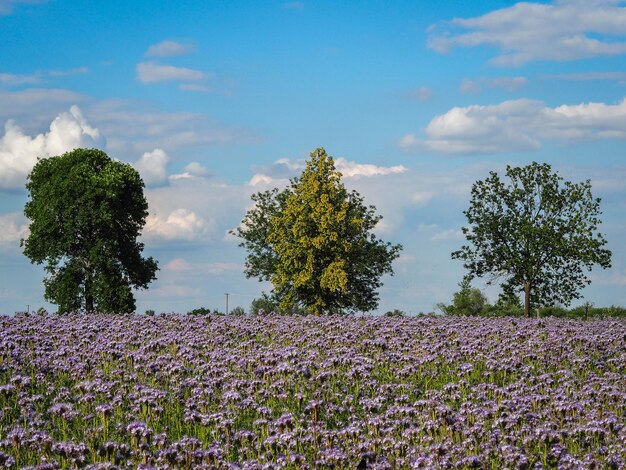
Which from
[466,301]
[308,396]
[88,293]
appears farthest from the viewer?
[466,301]

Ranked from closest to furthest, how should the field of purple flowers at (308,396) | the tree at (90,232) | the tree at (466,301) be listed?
the field of purple flowers at (308,396)
the tree at (90,232)
the tree at (466,301)

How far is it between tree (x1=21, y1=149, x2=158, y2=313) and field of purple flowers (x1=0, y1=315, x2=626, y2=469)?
2299 cm

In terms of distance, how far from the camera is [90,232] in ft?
164

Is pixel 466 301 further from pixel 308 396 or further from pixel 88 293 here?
pixel 308 396

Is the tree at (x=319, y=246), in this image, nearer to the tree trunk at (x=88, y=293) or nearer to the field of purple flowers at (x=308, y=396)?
the tree trunk at (x=88, y=293)

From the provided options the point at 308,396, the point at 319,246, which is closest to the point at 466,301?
the point at 319,246

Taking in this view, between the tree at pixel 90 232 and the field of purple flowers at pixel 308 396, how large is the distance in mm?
22985

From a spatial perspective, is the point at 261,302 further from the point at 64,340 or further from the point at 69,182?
the point at 64,340

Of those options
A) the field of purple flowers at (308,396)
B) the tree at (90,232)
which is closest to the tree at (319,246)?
the tree at (90,232)

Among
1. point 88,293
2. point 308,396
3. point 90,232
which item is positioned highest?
point 90,232

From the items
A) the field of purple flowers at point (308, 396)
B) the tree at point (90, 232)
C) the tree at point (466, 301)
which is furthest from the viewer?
the tree at point (466, 301)

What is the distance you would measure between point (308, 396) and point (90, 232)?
3701cm

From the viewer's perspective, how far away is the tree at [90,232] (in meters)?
48.2

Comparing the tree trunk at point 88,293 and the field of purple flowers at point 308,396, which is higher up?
the tree trunk at point 88,293
